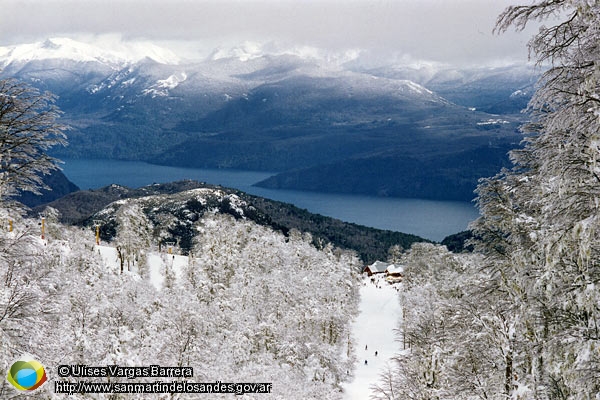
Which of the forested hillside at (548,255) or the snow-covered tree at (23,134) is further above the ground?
the snow-covered tree at (23,134)

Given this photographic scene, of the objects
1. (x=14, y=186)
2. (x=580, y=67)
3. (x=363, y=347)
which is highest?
(x=580, y=67)

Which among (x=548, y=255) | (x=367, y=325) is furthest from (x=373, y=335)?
(x=548, y=255)

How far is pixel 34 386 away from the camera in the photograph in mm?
15555

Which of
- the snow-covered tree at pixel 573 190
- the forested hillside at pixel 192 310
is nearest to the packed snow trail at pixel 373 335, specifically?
the forested hillside at pixel 192 310

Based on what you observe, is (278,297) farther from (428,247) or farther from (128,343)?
(428,247)

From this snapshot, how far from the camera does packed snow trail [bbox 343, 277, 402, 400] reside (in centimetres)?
7078

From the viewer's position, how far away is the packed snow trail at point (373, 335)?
70.8 metres

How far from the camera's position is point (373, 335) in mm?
98875

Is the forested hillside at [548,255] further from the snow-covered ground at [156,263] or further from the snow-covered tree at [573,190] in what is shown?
the snow-covered ground at [156,263]

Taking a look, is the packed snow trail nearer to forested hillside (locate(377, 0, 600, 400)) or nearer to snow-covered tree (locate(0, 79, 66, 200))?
forested hillside (locate(377, 0, 600, 400))

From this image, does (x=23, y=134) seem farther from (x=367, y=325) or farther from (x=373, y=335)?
(x=367, y=325)

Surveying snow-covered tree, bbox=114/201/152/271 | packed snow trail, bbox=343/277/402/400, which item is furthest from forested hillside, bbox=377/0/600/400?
snow-covered tree, bbox=114/201/152/271

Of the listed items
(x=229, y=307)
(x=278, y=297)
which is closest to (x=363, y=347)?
(x=278, y=297)

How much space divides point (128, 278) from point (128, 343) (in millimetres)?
43470
